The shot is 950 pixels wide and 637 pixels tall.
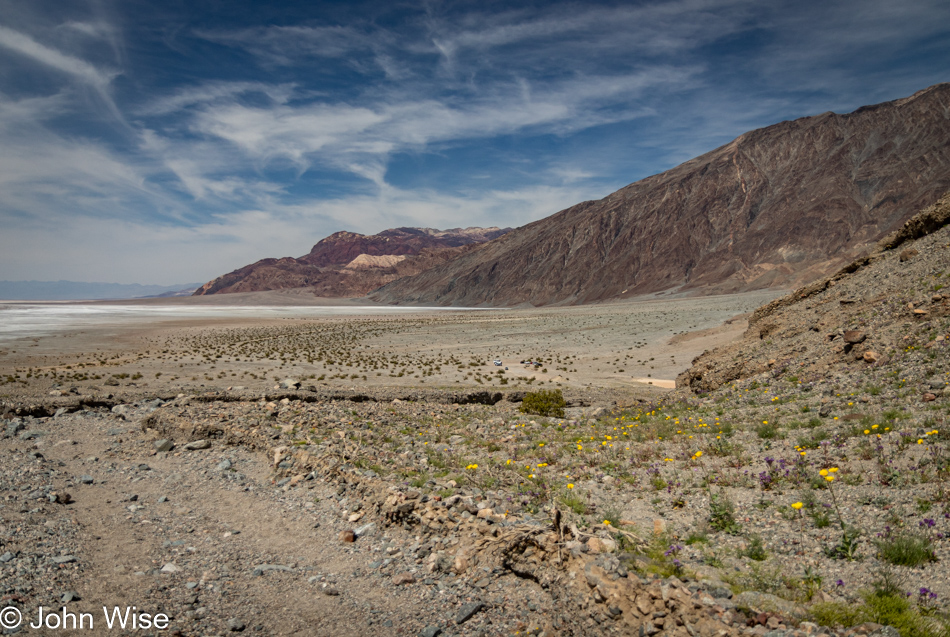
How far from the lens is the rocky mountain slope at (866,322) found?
913 cm

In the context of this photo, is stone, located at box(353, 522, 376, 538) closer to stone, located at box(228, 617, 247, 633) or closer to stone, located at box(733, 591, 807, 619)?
stone, located at box(228, 617, 247, 633)

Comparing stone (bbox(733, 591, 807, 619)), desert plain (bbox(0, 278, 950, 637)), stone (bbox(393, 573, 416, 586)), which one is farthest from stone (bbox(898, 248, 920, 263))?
stone (bbox(393, 573, 416, 586))

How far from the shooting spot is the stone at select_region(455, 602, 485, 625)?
427cm

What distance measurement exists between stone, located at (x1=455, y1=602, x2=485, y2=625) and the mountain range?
9865 cm

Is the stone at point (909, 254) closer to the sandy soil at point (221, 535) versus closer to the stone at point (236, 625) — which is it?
the sandy soil at point (221, 535)

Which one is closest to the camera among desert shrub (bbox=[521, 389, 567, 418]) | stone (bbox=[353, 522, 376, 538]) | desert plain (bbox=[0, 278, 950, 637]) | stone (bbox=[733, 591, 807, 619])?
stone (bbox=[733, 591, 807, 619])

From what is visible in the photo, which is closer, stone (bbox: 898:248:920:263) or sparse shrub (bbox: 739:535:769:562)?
sparse shrub (bbox: 739:535:769:562)

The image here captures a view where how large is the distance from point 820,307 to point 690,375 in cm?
447

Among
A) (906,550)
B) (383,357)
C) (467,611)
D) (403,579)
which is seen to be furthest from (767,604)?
(383,357)

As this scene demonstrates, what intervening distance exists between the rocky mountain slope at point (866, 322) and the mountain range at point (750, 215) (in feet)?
261

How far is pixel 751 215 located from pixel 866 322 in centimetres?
12077

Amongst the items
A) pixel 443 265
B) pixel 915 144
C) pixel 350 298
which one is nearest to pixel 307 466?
pixel 915 144

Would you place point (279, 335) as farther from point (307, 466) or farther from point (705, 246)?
point (705, 246)

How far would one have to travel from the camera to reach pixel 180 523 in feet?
Result: 21.2
